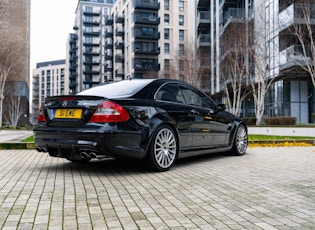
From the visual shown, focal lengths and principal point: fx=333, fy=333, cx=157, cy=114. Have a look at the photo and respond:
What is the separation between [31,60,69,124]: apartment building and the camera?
160 metres

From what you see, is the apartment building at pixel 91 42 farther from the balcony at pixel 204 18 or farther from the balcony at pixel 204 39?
the balcony at pixel 204 39

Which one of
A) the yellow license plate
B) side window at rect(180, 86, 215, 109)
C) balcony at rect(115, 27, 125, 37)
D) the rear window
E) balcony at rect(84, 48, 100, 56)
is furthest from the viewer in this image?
balcony at rect(84, 48, 100, 56)

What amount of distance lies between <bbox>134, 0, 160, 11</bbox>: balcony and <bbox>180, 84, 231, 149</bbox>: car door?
60065mm

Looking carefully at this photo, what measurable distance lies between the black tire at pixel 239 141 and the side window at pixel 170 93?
2.21 metres

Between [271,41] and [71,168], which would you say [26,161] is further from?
[271,41]

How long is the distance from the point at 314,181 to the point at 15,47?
35.7 metres

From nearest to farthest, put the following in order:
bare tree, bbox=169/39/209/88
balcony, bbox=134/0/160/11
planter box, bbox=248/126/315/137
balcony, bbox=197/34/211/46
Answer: planter box, bbox=248/126/315/137
bare tree, bbox=169/39/209/88
balcony, bbox=197/34/211/46
balcony, bbox=134/0/160/11

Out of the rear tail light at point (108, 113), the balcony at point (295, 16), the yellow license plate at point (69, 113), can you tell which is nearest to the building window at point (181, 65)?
the balcony at point (295, 16)

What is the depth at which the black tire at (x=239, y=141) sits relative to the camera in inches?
304

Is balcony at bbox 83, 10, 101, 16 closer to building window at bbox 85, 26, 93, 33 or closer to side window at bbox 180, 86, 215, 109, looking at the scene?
building window at bbox 85, 26, 93, 33

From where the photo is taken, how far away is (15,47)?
35.0m

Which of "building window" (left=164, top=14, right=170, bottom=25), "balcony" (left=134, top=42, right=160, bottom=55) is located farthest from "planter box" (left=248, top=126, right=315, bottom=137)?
"building window" (left=164, top=14, right=170, bottom=25)

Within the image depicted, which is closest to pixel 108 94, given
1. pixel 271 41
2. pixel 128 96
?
pixel 128 96

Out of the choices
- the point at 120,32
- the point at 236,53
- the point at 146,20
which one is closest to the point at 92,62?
the point at 120,32
